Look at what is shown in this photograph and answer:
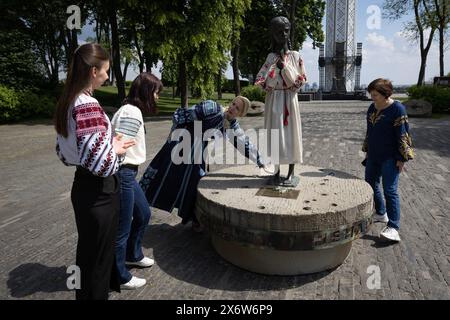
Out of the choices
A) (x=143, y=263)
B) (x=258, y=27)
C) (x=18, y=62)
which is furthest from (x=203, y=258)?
(x=258, y=27)

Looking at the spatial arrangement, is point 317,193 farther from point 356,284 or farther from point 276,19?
point 276,19

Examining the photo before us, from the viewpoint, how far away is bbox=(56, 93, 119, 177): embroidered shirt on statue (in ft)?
6.86

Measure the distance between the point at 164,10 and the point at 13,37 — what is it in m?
9.93

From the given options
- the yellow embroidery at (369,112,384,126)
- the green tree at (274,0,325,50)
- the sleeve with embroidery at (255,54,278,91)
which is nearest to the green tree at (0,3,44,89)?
the sleeve with embroidery at (255,54,278,91)

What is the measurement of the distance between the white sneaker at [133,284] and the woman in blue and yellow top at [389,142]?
259cm

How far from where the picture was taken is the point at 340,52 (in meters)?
37.9

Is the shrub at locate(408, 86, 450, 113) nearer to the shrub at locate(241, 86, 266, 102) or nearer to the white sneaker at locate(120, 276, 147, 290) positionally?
the shrub at locate(241, 86, 266, 102)

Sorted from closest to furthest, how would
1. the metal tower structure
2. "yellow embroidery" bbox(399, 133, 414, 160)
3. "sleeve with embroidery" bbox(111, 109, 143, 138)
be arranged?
"sleeve with embroidery" bbox(111, 109, 143, 138), "yellow embroidery" bbox(399, 133, 414, 160), the metal tower structure

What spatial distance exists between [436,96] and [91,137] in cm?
2003

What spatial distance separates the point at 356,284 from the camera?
3.36 meters

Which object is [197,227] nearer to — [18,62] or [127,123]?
[127,123]

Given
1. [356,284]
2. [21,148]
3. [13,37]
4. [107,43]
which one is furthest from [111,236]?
[107,43]

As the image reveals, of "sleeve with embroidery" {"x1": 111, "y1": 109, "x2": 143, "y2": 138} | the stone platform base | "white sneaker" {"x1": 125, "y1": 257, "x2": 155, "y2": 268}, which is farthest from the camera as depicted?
"white sneaker" {"x1": 125, "y1": 257, "x2": 155, "y2": 268}

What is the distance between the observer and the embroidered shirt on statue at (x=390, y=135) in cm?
402
